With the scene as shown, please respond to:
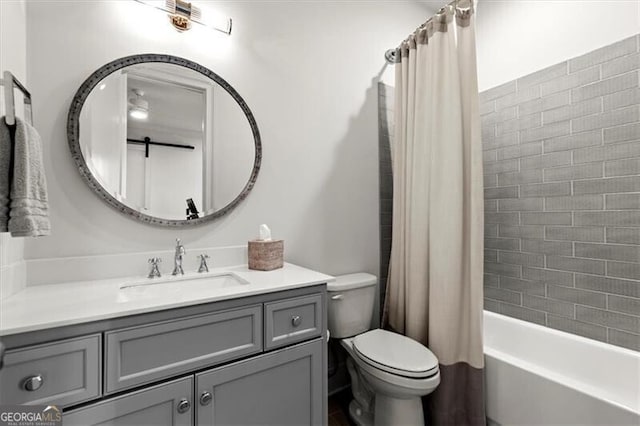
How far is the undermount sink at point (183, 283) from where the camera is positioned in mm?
1173

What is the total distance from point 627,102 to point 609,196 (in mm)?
487

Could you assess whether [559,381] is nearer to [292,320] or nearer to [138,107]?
[292,320]

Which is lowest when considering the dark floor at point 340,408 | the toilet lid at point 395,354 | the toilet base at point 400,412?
the dark floor at point 340,408

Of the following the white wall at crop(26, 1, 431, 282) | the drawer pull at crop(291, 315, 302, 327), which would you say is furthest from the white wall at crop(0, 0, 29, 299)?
the drawer pull at crop(291, 315, 302, 327)

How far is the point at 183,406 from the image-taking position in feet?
3.05

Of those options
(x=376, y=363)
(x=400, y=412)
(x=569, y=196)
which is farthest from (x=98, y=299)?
(x=569, y=196)

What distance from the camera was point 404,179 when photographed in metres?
1.85

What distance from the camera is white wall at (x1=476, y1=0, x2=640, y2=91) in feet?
5.11

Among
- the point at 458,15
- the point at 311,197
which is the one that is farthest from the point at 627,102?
the point at 311,197

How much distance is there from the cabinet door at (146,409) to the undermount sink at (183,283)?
0.33 m

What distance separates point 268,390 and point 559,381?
123cm

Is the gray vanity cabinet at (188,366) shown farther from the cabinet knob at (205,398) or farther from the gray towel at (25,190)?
the gray towel at (25,190)

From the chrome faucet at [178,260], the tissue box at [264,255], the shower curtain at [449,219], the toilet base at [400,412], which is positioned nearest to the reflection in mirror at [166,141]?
the chrome faucet at [178,260]

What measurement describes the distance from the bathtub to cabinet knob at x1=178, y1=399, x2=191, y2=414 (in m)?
1.40
